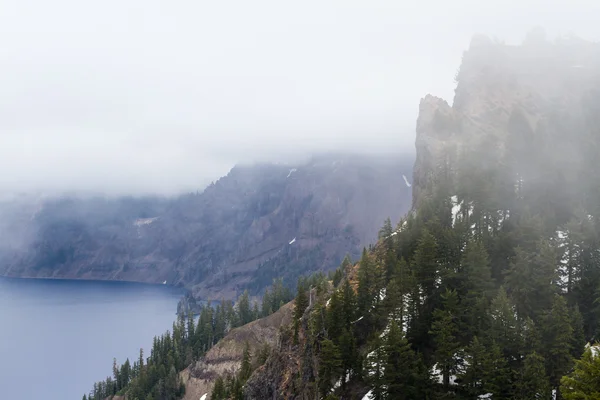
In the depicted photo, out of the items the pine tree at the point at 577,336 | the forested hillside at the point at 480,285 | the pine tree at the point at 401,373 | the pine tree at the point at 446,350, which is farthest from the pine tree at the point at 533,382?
the pine tree at the point at 401,373

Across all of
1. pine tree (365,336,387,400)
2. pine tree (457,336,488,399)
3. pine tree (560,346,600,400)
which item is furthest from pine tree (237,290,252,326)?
pine tree (560,346,600,400)

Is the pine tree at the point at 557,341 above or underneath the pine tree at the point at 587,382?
underneath

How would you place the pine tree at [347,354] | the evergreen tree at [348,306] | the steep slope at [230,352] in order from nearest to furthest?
1. the pine tree at [347,354]
2. the evergreen tree at [348,306]
3. the steep slope at [230,352]

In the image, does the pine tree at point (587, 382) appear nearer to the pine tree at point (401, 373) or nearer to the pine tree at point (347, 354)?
the pine tree at point (401, 373)

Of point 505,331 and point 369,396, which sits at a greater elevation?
point 505,331

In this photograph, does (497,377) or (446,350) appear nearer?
(497,377)

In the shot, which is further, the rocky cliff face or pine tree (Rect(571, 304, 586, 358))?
the rocky cliff face

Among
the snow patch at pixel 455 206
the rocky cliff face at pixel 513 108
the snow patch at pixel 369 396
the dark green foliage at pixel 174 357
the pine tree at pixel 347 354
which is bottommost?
the dark green foliage at pixel 174 357

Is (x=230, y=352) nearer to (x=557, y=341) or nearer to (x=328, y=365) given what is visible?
(x=328, y=365)

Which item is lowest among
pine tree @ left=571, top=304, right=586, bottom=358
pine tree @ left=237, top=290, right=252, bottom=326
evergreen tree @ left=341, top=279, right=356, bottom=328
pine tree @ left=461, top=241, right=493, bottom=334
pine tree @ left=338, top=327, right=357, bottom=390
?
pine tree @ left=237, top=290, right=252, bottom=326

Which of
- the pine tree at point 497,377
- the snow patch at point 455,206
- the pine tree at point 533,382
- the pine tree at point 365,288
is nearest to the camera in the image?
the pine tree at point 533,382

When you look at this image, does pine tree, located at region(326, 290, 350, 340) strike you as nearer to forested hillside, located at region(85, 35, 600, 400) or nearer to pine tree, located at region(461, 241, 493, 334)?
forested hillside, located at region(85, 35, 600, 400)

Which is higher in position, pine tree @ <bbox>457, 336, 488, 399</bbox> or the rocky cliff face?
the rocky cliff face

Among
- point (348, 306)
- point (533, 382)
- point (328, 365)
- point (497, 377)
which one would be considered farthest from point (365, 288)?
point (533, 382)
